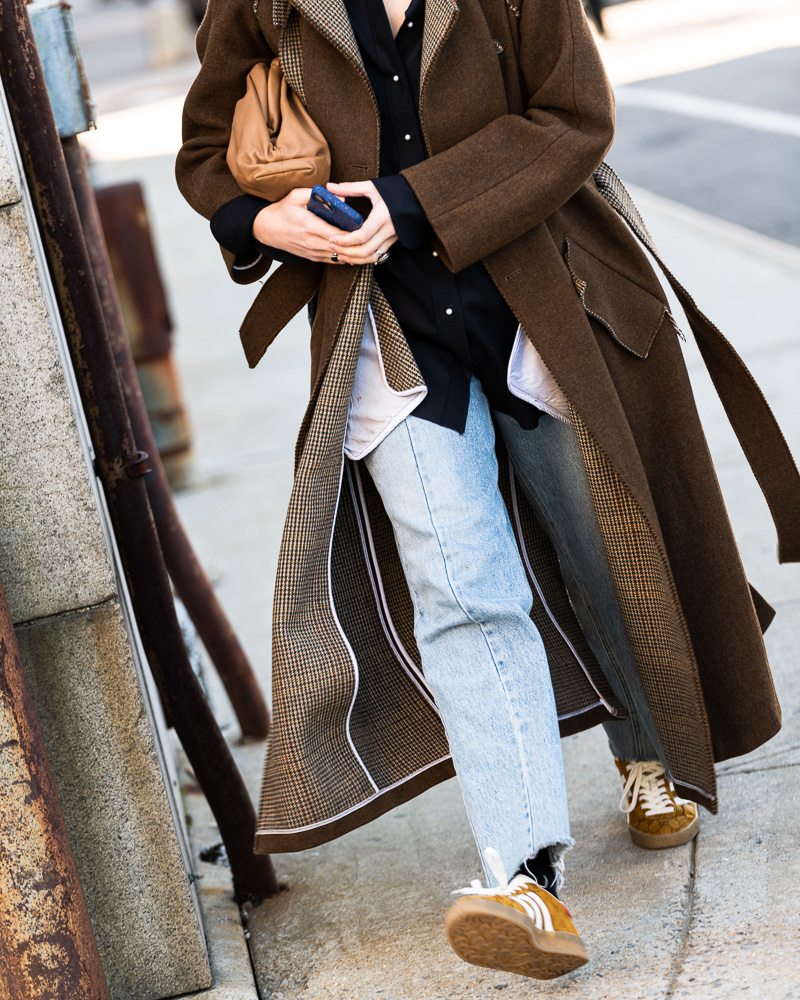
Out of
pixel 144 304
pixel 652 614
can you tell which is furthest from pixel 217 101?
pixel 144 304

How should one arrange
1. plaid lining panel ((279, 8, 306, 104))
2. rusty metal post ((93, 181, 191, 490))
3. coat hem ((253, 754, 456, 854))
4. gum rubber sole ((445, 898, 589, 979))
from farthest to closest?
rusty metal post ((93, 181, 191, 490)) → coat hem ((253, 754, 456, 854)) → plaid lining panel ((279, 8, 306, 104)) → gum rubber sole ((445, 898, 589, 979))

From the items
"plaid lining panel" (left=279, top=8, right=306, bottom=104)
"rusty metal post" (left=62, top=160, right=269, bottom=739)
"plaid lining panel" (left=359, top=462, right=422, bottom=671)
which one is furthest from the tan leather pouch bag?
"rusty metal post" (left=62, top=160, right=269, bottom=739)

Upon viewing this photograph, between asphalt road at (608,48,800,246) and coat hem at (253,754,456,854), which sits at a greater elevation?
coat hem at (253,754,456,854)

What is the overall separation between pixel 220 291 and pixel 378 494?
7.82m

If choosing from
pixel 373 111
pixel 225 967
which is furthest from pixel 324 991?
A: pixel 373 111

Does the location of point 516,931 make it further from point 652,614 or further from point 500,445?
point 500,445

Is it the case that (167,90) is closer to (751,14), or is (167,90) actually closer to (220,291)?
(751,14)

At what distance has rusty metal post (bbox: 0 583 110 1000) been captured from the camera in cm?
195

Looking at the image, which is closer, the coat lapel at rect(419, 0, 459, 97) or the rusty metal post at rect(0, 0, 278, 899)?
the coat lapel at rect(419, 0, 459, 97)

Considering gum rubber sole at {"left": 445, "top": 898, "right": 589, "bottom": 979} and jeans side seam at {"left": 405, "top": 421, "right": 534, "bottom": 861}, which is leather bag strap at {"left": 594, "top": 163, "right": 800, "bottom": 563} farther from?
gum rubber sole at {"left": 445, "top": 898, "right": 589, "bottom": 979}

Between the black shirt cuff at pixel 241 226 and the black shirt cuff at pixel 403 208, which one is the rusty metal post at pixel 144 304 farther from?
the black shirt cuff at pixel 403 208

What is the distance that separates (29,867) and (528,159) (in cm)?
142

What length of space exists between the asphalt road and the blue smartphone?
635cm

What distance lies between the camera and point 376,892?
2668mm
